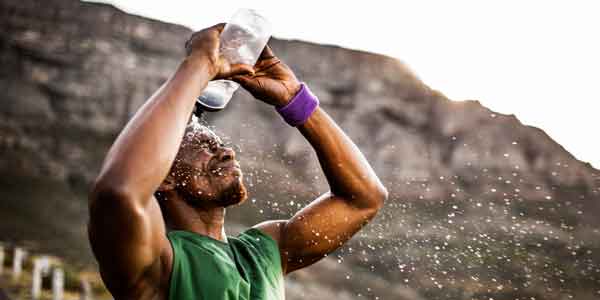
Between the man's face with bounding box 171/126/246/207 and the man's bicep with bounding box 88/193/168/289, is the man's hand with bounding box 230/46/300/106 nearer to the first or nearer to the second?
the man's face with bounding box 171/126/246/207

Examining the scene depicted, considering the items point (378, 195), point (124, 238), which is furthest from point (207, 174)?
point (124, 238)

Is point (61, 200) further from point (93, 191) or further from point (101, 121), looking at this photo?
point (93, 191)

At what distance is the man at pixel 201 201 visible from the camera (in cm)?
144

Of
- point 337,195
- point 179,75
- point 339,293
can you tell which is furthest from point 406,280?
point 179,75

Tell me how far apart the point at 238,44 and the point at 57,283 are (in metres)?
3.93

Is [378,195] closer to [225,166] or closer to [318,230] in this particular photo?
[318,230]

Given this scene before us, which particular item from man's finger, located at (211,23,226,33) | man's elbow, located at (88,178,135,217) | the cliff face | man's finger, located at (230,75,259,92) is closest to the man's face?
man's finger, located at (230,75,259,92)

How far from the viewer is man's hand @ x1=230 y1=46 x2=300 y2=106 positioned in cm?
195

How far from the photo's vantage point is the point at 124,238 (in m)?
1.48

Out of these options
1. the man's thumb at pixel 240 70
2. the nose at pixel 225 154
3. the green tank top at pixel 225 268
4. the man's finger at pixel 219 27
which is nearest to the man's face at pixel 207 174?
the nose at pixel 225 154

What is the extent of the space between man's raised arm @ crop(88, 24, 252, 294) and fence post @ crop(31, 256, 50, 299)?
3825 millimetres

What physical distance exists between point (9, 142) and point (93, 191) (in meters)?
4.11

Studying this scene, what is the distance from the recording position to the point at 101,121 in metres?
5.32

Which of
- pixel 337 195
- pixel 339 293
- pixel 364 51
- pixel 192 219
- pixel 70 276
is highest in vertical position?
pixel 364 51
